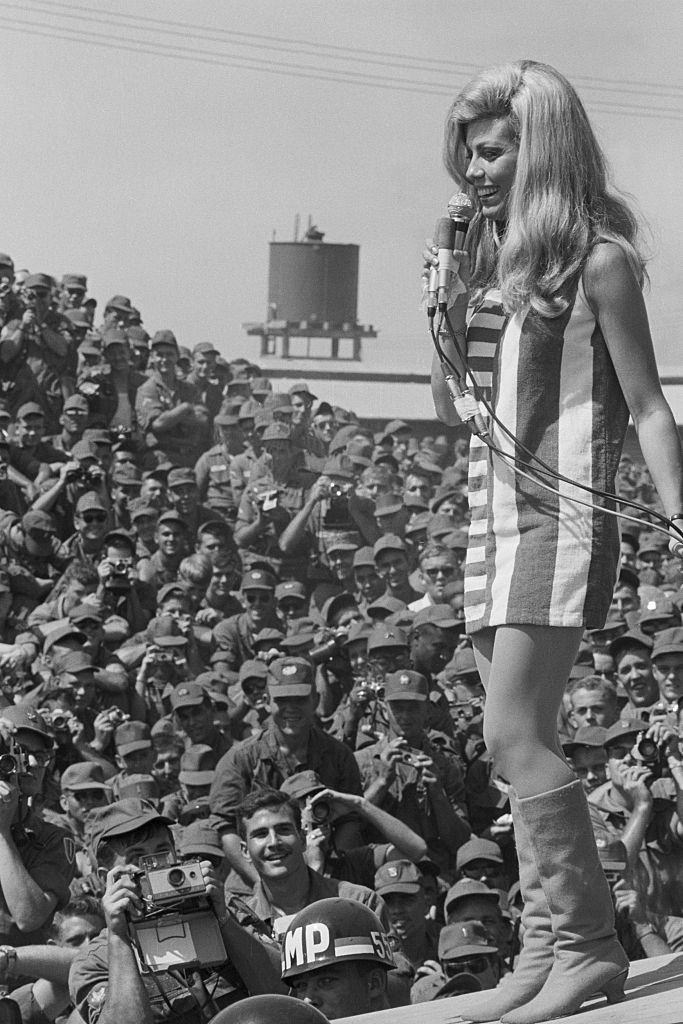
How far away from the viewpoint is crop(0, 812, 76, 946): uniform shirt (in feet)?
20.7

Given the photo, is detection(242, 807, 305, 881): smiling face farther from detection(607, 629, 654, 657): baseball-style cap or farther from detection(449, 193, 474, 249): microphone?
detection(449, 193, 474, 249): microphone

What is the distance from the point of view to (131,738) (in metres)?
8.33

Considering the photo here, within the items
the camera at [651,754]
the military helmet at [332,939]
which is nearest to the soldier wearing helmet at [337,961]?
the military helmet at [332,939]

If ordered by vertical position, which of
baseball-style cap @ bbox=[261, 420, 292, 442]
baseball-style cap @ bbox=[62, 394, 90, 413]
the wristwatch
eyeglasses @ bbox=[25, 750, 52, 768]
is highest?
baseball-style cap @ bbox=[62, 394, 90, 413]

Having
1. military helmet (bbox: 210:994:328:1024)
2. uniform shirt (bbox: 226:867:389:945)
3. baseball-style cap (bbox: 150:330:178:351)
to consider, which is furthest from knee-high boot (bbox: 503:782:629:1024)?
baseball-style cap (bbox: 150:330:178:351)

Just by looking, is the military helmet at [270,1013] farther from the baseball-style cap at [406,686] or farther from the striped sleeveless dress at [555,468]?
the baseball-style cap at [406,686]

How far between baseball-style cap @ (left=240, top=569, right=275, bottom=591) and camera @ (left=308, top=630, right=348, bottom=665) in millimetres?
1132

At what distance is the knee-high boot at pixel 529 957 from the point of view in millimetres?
3379

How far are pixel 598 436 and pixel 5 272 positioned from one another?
12491 millimetres

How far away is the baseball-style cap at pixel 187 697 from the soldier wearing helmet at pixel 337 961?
3.72 metres

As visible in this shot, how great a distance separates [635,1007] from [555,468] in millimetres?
1121

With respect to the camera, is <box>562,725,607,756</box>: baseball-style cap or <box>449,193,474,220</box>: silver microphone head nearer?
<box>449,193,474,220</box>: silver microphone head

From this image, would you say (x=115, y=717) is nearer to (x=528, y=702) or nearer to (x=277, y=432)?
(x=277, y=432)

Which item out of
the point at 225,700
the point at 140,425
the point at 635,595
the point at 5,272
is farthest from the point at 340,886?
the point at 5,272
